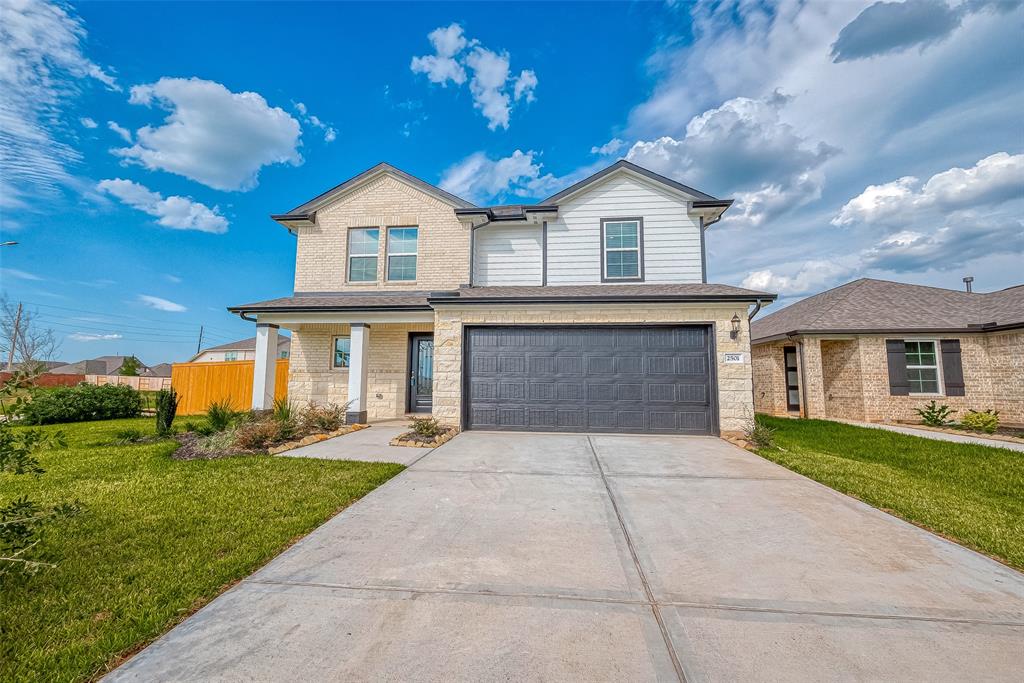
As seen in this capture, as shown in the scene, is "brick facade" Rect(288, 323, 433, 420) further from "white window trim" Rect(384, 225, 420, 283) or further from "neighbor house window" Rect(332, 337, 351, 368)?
"white window trim" Rect(384, 225, 420, 283)

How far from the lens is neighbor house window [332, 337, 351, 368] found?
38.0ft

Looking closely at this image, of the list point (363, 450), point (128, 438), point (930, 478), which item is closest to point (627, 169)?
point (930, 478)

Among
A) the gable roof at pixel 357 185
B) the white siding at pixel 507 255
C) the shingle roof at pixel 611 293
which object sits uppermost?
the gable roof at pixel 357 185

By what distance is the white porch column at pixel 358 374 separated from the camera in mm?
9711

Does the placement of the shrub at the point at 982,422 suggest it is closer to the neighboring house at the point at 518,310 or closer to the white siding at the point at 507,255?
the neighboring house at the point at 518,310

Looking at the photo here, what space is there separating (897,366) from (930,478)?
8468mm

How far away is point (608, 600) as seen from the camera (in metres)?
2.40

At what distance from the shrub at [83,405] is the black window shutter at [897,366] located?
78.7ft

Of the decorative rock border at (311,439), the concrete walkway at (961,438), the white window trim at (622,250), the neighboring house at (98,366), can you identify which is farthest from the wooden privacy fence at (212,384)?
the neighboring house at (98,366)

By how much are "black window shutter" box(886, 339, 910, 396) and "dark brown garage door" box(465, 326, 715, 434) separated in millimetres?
7679

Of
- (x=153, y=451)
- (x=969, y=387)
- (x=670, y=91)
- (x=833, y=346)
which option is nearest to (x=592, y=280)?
(x=670, y=91)

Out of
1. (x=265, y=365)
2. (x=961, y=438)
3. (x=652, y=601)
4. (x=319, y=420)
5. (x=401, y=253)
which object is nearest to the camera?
(x=652, y=601)

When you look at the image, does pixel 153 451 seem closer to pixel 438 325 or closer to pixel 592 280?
pixel 438 325

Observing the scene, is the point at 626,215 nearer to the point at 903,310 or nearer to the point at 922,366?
the point at 903,310
